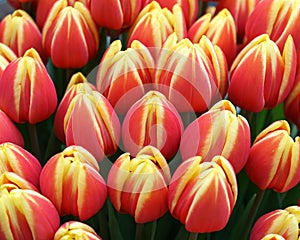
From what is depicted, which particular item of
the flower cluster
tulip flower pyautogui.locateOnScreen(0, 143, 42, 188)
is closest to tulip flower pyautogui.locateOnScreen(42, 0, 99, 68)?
the flower cluster

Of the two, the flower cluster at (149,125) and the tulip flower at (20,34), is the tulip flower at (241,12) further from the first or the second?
the tulip flower at (20,34)

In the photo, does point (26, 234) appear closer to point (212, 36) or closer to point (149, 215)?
point (149, 215)

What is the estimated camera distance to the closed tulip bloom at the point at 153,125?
371 millimetres

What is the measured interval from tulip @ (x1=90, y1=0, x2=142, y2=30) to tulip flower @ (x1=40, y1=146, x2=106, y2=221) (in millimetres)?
145

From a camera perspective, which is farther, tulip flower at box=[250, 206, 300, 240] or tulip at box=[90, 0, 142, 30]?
tulip at box=[90, 0, 142, 30]

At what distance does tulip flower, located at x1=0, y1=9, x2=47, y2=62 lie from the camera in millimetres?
485

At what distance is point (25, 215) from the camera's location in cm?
34

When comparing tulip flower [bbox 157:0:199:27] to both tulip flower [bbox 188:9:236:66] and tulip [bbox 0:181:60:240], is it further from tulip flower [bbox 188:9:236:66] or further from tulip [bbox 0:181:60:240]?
tulip [bbox 0:181:60:240]

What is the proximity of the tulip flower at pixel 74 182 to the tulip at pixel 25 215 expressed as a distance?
0.5 inches

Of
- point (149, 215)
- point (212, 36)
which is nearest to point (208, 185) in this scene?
point (149, 215)

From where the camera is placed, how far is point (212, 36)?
477 mm

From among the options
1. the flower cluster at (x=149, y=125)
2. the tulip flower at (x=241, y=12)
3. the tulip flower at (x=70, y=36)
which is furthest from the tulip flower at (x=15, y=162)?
the tulip flower at (x=241, y=12)

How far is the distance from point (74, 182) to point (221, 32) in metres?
0.18

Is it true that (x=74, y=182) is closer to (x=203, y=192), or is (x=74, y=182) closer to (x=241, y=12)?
(x=203, y=192)
